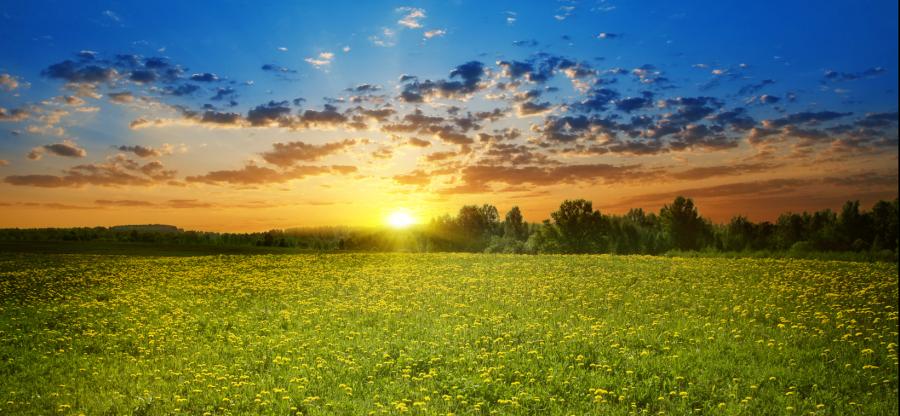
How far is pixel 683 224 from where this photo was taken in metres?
96.9

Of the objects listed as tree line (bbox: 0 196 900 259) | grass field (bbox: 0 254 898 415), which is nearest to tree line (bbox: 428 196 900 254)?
tree line (bbox: 0 196 900 259)

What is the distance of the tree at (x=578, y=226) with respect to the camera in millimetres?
92125

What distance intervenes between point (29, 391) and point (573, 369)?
12.2 meters

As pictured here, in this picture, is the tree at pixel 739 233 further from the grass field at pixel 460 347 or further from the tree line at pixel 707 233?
the grass field at pixel 460 347

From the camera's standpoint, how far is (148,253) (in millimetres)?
54531

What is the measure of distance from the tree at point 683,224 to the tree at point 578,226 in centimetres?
1393

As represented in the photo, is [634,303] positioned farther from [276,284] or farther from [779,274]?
[276,284]

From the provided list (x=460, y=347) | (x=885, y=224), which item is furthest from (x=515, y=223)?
(x=460, y=347)

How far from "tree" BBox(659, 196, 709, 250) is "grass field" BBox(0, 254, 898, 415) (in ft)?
231

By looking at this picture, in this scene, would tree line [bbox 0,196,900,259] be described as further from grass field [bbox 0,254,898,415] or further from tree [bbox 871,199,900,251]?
grass field [bbox 0,254,898,415]

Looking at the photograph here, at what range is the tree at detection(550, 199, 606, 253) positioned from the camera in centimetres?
9212

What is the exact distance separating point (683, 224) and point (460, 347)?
302 ft

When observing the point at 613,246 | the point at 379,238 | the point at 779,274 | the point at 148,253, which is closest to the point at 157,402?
the point at 779,274

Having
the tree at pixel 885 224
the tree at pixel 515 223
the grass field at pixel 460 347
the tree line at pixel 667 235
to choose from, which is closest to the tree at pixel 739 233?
the tree line at pixel 667 235
